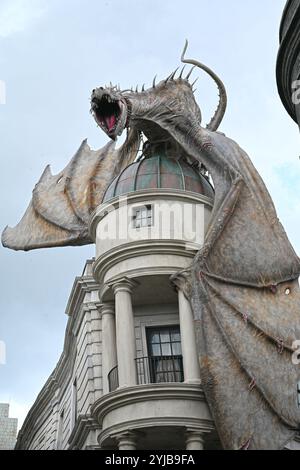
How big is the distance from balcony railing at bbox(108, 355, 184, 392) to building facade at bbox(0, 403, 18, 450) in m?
31.4

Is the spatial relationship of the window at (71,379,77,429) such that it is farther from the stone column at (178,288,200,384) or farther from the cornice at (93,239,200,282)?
the stone column at (178,288,200,384)

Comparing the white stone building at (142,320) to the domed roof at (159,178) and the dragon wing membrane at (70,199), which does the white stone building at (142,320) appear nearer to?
the domed roof at (159,178)

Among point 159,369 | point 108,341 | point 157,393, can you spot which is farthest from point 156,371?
point 108,341

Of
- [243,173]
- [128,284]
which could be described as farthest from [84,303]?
[243,173]

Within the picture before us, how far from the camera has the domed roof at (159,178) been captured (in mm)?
21891

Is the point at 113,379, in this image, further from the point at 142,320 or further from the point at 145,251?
the point at 145,251

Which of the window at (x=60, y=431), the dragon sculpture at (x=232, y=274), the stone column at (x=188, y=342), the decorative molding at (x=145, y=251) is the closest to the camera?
the dragon sculpture at (x=232, y=274)

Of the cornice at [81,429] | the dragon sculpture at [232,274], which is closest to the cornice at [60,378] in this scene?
the dragon sculpture at [232,274]

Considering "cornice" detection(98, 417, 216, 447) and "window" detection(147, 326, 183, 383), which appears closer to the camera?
"cornice" detection(98, 417, 216, 447)

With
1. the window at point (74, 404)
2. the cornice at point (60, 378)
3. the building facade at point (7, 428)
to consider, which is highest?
the building facade at point (7, 428)

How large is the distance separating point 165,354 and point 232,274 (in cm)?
287

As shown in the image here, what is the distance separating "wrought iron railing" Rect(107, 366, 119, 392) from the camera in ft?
65.9

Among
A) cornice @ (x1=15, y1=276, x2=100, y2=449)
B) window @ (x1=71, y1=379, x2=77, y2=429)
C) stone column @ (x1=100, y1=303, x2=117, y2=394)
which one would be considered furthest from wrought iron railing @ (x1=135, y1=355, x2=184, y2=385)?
window @ (x1=71, y1=379, x2=77, y2=429)

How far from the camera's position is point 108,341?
21.0 m
